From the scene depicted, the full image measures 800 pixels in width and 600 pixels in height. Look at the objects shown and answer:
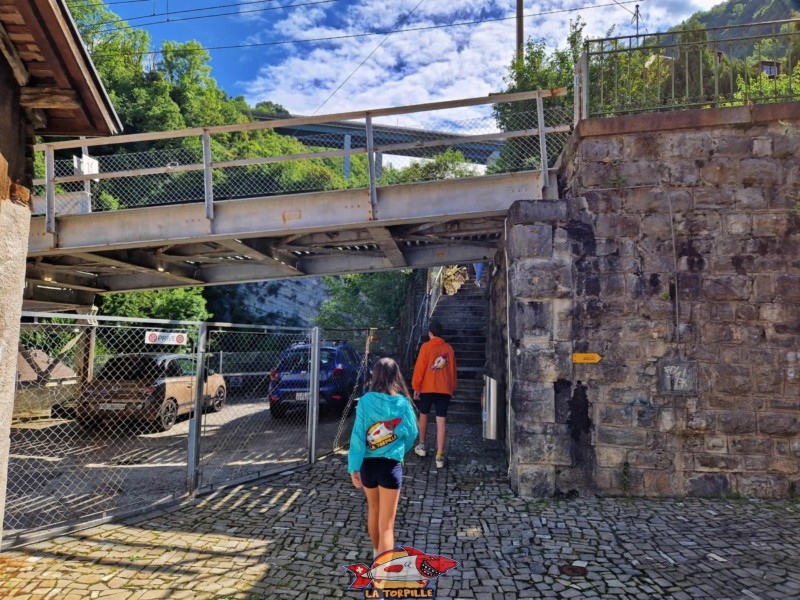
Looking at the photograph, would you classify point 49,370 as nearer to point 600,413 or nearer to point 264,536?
point 264,536

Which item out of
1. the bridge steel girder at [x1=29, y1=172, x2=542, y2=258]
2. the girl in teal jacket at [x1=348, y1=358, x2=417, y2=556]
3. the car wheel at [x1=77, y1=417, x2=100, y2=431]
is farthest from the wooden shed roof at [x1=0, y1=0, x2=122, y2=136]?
the car wheel at [x1=77, y1=417, x2=100, y2=431]

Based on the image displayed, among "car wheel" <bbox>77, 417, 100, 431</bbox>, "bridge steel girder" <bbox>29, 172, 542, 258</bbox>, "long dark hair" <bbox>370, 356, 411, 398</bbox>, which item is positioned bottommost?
"car wheel" <bbox>77, 417, 100, 431</bbox>

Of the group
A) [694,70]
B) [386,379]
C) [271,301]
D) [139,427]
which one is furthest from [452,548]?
[271,301]

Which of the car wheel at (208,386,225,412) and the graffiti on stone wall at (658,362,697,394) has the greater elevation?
the graffiti on stone wall at (658,362,697,394)


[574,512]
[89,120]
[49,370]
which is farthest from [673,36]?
[49,370]

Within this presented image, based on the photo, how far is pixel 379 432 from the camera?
3.45 meters

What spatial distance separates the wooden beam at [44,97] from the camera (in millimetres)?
3924

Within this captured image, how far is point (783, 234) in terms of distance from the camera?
17.8 ft

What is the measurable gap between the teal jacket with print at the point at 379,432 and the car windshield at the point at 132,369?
6.98 m

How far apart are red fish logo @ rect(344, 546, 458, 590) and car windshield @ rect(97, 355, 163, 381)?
22.2ft

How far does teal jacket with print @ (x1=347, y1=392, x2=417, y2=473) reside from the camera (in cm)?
345

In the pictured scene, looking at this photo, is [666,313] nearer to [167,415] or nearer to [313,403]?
[313,403]

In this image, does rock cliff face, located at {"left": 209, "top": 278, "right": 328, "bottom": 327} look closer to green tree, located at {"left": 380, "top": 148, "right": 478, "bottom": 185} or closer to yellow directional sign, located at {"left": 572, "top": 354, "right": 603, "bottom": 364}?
green tree, located at {"left": 380, "top": 148, "right": 478, "bottom": 185}


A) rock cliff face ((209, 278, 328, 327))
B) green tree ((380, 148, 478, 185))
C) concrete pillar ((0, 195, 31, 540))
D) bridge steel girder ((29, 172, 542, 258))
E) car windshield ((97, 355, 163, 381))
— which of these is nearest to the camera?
concrete pillar ((0, 195, 31, 540))
